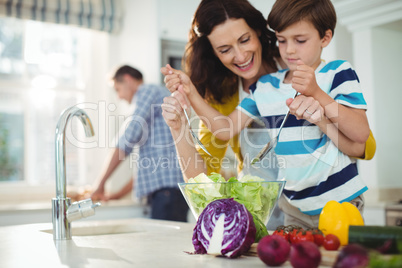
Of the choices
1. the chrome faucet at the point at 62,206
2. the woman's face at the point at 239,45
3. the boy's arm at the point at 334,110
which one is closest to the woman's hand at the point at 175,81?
the woman's face at the point at 239,45

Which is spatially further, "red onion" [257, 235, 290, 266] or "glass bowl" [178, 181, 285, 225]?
"glass bowl" [178, 181, 285, 225]

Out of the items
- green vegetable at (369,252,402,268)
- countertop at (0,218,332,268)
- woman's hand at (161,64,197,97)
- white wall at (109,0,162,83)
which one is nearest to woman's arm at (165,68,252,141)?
woman's hand at (161,64,197,97)

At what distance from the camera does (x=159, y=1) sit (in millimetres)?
3305

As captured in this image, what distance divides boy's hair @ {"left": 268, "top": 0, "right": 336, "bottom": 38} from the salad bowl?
57 cm

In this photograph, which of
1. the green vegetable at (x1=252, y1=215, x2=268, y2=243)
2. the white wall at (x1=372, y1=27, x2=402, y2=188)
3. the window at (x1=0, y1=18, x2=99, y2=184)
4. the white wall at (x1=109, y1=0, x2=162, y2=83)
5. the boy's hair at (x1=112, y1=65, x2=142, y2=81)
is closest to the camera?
the green vegetable at (x1=252, y1=215, x2=268, y2=243)

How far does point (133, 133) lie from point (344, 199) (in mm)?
1833

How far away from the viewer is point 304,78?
3.62 feet

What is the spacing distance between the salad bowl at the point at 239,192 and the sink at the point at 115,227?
0.63m

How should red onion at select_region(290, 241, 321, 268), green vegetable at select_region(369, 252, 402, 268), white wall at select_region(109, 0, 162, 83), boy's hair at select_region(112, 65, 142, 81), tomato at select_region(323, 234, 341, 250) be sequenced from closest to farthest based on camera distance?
green vegetable at select_region(369, 252, 402, 268)
red onion at select_region(290, 241, 321, 268)
tomato at select_region(323, 234, 341, 250)
boy's hair at select_region(112, 65, 142, 81)
white wall at select_region(109, 0, 162, 83)

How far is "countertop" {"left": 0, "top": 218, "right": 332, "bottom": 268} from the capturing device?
81 cm

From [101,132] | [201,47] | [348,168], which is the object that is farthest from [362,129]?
[101,132]

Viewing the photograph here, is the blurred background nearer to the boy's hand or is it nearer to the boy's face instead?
the boy's face

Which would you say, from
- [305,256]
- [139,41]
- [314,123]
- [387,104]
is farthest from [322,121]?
[139,41]

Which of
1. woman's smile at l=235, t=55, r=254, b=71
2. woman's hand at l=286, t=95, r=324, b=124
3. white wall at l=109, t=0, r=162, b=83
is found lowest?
woman's hand at l=286, t=95, r=324, b=124
